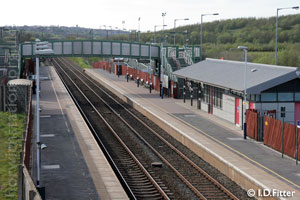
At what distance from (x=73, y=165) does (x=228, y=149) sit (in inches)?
319

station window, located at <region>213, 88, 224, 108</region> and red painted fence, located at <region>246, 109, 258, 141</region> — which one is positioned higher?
station window, located at <region>213, 88, 224, 108</region>

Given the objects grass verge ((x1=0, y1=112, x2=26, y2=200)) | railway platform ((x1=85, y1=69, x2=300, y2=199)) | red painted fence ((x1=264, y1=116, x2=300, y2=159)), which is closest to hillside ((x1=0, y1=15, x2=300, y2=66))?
railway platform ((x1=85, y1=69, x2=300, y2=199))

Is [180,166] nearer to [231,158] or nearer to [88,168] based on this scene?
[231,158]

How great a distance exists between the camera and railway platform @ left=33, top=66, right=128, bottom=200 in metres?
19.8

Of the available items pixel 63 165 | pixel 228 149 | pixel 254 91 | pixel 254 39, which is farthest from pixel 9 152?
pixel 254 39

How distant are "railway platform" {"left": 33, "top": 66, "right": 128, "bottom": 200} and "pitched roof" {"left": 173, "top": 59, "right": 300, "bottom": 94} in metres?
9.66

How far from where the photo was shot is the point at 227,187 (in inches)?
841

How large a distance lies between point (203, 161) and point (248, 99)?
6.95 m

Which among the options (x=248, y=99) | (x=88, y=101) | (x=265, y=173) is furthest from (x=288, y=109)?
(x=88, y=101)

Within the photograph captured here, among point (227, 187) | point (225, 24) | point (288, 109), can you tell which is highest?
point (225, 24)

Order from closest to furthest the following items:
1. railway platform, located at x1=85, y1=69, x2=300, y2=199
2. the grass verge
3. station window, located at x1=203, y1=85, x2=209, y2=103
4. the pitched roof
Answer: the grass verge < railway platform, located at x1=85, y1=69, x2=300, y2=199 < the pitched roof < station window, located at x1=203, y1=85, x2=209, y2=103

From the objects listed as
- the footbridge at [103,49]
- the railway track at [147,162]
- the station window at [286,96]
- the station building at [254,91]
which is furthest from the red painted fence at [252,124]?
the footbridge at [103,49]

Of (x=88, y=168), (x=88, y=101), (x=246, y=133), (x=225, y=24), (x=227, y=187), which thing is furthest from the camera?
(x=225, y=24)

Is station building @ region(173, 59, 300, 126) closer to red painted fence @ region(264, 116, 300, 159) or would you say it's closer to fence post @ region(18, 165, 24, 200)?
red painted fence @ region(264, 116, 300, 159)
